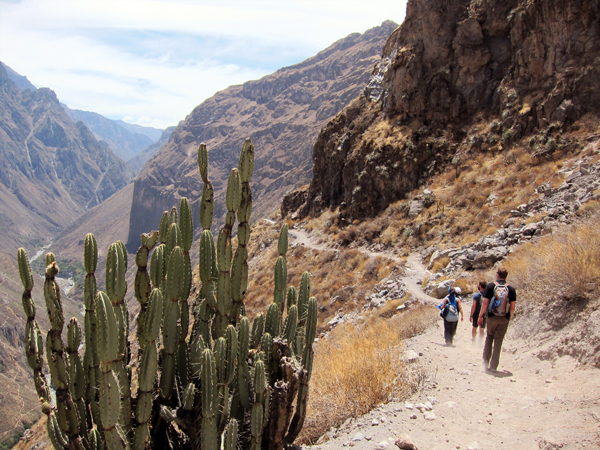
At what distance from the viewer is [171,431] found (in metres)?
4.35

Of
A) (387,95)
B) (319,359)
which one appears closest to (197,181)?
(387,95)

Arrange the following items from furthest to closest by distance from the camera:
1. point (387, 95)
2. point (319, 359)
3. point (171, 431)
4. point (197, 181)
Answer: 1. point (197, 181)
2. point (387, 95)
3. point (319, 359)
4. point (171, 431)

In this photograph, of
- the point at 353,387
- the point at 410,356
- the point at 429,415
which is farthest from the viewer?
the point at 410,356

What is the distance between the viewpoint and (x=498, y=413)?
4.38 metres

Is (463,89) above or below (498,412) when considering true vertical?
above

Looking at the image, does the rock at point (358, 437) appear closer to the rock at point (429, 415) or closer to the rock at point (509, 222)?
the rock at point (429, 415)

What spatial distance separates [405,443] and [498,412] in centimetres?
132

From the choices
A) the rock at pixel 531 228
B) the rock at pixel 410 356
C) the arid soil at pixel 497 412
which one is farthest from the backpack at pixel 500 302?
the rock at pixel 531 228

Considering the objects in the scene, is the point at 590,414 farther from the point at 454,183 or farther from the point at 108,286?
the point at 454,183

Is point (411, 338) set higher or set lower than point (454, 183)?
lower

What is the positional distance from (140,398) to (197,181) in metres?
202

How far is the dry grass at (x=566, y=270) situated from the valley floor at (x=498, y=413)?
44.3 inches

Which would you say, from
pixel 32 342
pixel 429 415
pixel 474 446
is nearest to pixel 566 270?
pixel 429 415

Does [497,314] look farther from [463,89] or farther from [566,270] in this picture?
[463,89]
